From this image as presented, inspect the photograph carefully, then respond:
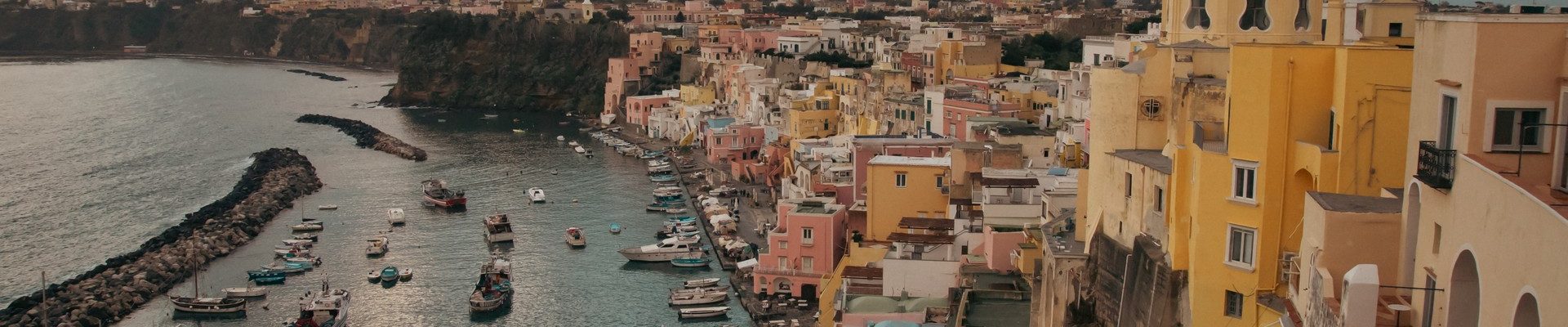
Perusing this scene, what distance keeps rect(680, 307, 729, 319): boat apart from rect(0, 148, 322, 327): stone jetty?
31.3ft

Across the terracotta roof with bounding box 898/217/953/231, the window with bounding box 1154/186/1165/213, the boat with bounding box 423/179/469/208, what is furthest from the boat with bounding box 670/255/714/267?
the window with bounding box 1154/186/1165/213

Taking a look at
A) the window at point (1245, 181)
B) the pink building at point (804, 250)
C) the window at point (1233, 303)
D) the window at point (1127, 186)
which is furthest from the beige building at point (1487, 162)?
the pink building at point (804, 250)

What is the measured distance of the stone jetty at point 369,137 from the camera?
4590cm

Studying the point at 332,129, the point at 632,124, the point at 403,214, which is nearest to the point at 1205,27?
the point at 403,214

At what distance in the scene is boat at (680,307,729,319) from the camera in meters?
22.4

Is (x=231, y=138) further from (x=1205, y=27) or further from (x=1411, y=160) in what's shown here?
(x=1411, y=160)

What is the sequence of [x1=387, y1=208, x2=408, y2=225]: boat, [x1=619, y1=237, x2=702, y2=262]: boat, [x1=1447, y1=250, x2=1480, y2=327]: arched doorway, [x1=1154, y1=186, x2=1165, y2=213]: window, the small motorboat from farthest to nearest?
[x1=387, y1=208, x2=408, y2=225]: boat, the small motorboat, [x1=619, y1=237, x2=702, y2=262]: boat, [x1=1154, y1=186, x2=1165, y2=213]: window, [x1=1447, y1=250, x2=1480, y2=327]: arched doorway

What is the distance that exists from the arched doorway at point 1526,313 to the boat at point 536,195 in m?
31.4

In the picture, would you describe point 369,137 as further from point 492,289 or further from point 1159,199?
point 1159,199

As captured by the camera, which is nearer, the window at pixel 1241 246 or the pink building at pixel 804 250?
the window at pixel 1241 246

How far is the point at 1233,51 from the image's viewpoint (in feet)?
28.2

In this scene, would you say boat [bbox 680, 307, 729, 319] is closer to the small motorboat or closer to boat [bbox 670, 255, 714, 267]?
boat [bbox 670, 255, 714, 267]

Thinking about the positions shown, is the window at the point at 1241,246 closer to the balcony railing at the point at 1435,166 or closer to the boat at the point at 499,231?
the balcony railing at the point at 1435,166

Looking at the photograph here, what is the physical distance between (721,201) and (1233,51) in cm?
2527
